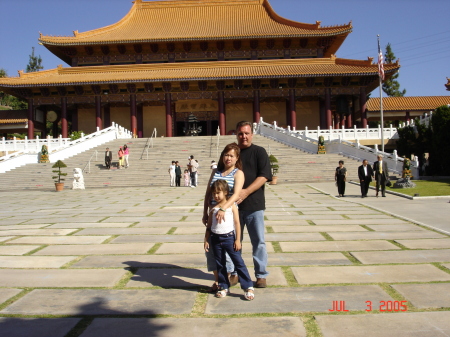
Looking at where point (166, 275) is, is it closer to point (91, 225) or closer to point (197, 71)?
point (91, 225)

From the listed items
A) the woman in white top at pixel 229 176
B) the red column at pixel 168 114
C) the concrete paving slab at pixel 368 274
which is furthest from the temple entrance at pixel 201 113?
the woman in white top at pixel 229 176

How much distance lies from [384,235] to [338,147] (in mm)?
16596

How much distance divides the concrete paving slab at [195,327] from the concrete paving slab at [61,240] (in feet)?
9.95

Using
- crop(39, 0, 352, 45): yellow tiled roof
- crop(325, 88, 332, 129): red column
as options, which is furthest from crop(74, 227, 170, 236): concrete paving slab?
crop(39, 0, 352, 45): yellow tiled roof

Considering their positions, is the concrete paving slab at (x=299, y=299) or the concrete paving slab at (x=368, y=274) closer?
the concrete paving slab at (x=299, y=299)

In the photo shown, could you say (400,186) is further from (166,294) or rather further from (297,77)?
(297,77)

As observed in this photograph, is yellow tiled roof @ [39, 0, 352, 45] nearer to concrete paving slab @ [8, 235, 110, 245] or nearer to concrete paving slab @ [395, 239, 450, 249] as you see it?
concrete paving slab @ [8, 235, 110, 245]

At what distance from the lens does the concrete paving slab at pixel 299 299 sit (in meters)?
3.22

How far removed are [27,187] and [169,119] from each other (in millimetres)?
13825

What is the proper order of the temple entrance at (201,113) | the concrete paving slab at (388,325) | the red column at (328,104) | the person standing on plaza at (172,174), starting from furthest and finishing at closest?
1. the temple entrance at (201,113)
2. the red column at (328,104)
3. the person standing on plaza at (172,174)
4. the concrete paving slab at (388,325)

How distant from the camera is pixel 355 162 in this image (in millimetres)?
20359

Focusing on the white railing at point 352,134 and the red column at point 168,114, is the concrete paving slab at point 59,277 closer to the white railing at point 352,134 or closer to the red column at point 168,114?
the white railing at point 352,134

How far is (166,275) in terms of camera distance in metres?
4.20

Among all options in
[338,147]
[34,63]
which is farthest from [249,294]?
[34,63]
